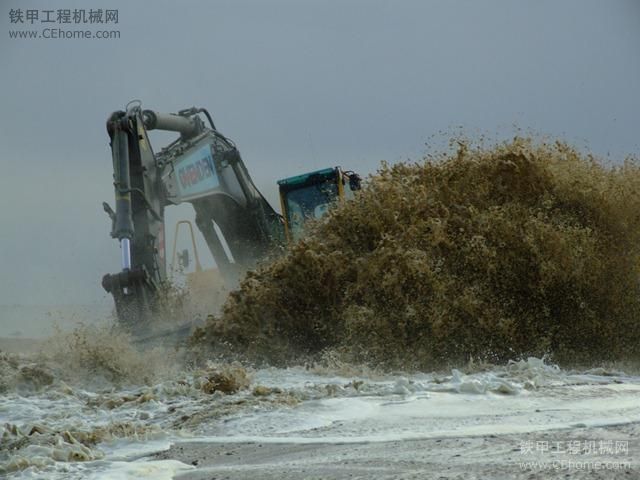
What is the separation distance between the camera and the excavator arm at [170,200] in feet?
34.2

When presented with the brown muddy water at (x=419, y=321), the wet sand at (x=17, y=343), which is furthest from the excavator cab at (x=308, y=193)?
the wet sand at (x=17, y=343)

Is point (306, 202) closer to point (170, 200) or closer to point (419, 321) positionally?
point (170, 200)

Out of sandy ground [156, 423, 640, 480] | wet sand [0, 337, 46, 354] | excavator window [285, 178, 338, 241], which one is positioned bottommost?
sandy ground [156, 423, 640, 480]

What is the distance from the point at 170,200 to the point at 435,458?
311 inches

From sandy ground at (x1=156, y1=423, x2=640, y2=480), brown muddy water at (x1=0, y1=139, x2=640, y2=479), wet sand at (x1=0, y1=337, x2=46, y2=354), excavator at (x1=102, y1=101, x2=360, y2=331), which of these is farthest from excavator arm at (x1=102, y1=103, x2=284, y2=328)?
sandy ground at (x1=156, y1=423, x2=640, y2=480)

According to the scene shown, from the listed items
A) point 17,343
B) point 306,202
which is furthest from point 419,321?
point 17,343

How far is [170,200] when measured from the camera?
A: 11.8m

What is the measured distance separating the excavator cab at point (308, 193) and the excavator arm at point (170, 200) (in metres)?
0.66

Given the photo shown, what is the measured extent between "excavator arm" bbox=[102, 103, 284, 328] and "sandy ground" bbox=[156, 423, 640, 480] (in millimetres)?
5552

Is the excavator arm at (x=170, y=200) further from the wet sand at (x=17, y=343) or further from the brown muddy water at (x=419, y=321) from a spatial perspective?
the wet sand at (x=17, y=343)

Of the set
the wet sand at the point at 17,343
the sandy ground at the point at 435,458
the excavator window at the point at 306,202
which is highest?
the excavator window at the point at 306,202

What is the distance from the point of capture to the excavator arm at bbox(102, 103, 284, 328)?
10.4 m

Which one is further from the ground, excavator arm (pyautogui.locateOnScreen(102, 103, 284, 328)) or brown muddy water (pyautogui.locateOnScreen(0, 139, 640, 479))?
excavator arm (pyautogui.locateOnScreen(102, 103, 284, 328))

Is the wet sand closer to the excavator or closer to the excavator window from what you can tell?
the excavator
